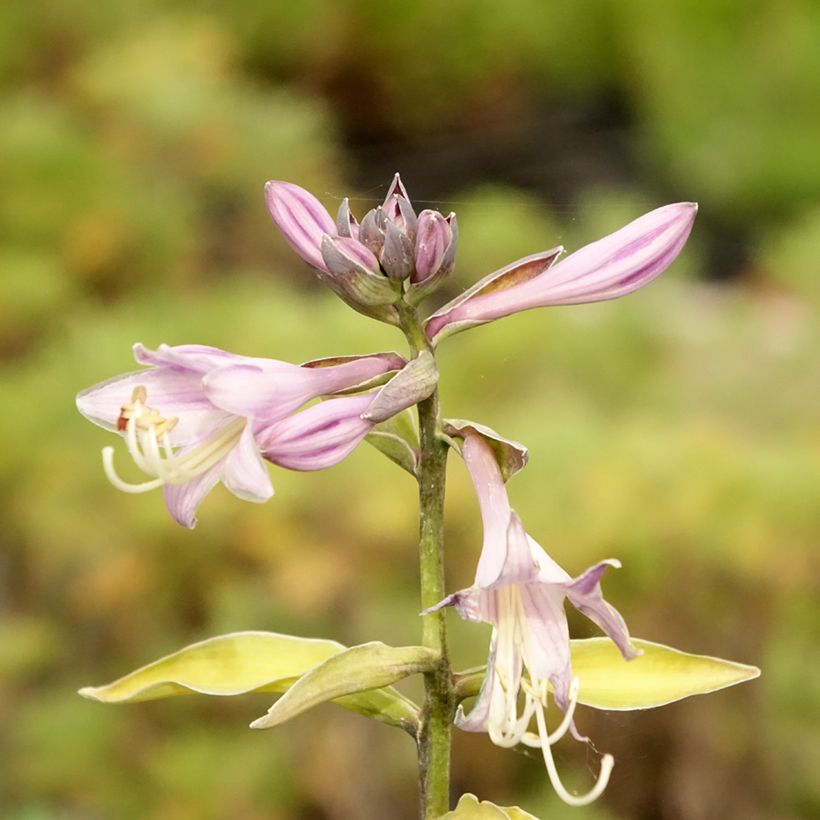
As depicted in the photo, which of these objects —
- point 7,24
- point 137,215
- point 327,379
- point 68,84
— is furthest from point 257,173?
point 327,379

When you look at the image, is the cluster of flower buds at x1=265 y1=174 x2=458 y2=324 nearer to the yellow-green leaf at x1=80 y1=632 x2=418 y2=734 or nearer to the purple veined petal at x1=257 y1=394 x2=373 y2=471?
the purple veined petal at x1=257 y1=394 x2=373 y2=471

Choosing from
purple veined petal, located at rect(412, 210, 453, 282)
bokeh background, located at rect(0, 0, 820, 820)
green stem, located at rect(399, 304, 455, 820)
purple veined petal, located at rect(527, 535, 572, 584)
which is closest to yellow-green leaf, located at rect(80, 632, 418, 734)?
green stem, located at rect(399, 304, 455, 820)

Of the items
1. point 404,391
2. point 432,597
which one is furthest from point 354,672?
point 404,391

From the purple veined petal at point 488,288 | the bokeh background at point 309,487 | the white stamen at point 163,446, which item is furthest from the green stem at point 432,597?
the bokeh background at point 309,487

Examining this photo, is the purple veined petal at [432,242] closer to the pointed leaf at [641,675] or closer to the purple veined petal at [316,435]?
the purple veined petal at [316,435]

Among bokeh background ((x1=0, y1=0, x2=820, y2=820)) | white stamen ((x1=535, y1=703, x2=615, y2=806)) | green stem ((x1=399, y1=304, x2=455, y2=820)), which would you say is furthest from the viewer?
bokeh background ((x1=0, y1=0, x2=820, y2=820))

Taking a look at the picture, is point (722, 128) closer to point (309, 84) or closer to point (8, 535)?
point (309, 84)

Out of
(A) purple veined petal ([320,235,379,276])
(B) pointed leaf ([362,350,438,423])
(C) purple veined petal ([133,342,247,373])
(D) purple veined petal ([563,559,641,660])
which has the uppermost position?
(A) purple veined petal ([320,235,379,276])
